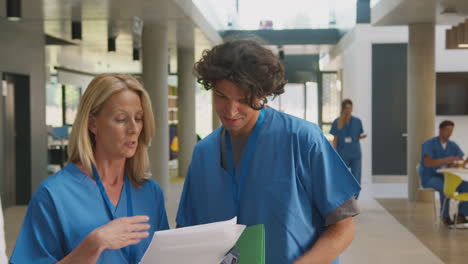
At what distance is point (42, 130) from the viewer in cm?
1159

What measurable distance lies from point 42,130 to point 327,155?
10391mm

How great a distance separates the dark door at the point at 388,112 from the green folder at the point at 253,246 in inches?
520

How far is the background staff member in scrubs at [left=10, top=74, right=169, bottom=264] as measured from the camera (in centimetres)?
180

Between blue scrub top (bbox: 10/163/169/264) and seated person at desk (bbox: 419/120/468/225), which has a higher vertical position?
blue scrub top (bbox: 10/163/169/264)

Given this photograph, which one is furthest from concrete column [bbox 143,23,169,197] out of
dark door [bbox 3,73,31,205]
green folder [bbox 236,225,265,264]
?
green folder [bbox 236,225,265,264]

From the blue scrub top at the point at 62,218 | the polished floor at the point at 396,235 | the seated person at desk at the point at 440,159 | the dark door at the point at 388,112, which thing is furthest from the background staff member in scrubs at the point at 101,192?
the dark door at the point at 388,112

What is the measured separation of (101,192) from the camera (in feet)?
6.58

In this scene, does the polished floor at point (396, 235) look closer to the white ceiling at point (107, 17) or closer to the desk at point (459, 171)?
the desk at point (459, 171)

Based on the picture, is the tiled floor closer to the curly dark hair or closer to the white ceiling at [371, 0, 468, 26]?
the white ceiling at [371, 0, 468, 26]

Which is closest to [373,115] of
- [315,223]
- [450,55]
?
[450,55]

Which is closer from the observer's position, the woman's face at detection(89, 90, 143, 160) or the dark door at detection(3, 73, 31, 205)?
the woman's face at detection(89, 90, 143, 160)

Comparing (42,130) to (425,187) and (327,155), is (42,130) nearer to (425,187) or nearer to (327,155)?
(425,187)

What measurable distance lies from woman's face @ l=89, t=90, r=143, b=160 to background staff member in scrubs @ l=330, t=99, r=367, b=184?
27.8ft

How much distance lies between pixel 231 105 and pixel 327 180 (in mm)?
376
